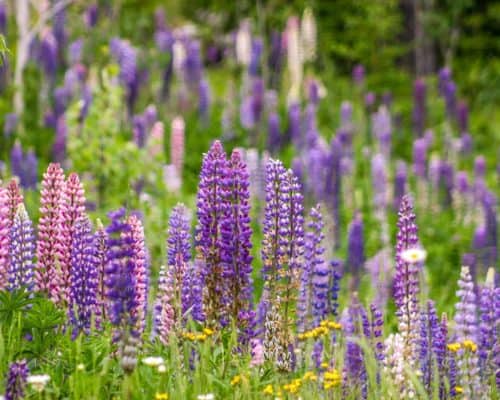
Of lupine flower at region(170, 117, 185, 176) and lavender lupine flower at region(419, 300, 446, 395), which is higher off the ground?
lupine flower at region(170, 117, 185, 176)

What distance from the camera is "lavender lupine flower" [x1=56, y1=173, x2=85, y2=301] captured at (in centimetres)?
435

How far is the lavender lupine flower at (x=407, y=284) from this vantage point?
4191 mm

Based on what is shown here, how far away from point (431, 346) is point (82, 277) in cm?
138

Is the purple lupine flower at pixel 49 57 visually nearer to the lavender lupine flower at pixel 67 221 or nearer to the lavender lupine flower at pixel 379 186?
the lavender lupine flower at pixel 379 186

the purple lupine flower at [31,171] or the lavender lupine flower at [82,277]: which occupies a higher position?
the purple lupine flower at [31,171]

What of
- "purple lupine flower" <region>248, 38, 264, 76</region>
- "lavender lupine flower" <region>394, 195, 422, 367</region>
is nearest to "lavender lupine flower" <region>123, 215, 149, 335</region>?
"lavender lupine flower" <region>394, 195, 422, 367</region>

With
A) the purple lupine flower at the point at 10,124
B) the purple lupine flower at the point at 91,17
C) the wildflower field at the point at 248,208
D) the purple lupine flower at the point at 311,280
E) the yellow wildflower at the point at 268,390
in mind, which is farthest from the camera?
the purple lupine flower at the point at 91,17

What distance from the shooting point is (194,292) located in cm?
448

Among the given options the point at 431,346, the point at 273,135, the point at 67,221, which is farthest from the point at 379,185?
the point at 67,221

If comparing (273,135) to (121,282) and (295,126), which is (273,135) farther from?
(121,282)

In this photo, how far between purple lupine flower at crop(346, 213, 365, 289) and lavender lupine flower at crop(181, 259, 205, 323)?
314 cm

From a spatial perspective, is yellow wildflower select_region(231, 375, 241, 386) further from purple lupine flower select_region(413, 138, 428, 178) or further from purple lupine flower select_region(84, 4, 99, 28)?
purple lupine flower select_region(84, 4, 99, 28)

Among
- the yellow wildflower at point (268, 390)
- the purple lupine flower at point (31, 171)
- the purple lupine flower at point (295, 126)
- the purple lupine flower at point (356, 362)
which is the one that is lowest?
the yellow wildflower at point (268, 390)

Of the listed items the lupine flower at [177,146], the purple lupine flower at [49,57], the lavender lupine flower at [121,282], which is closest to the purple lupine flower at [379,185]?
the lupine flower at [177,146]
